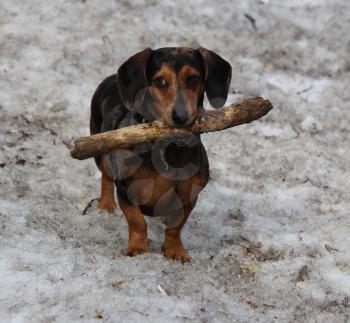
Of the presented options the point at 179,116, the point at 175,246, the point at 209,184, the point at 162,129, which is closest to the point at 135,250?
the point at 175,246

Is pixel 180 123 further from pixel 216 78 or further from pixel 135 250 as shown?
pixel 135 250

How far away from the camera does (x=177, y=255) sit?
14.1 ft

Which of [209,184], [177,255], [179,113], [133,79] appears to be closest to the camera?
[179,113]

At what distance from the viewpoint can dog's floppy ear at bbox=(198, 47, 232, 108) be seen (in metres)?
4.11

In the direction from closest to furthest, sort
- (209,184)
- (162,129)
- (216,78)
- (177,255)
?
(162,129) → (216,78) → (177,255) → (209,184)

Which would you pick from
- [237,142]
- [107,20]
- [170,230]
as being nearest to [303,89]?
[237,142]

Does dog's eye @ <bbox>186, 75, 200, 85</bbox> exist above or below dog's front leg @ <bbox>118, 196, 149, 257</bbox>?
above

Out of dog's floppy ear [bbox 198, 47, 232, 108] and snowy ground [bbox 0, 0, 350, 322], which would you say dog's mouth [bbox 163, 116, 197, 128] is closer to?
dog's floppy ear [bbox 198, 47, 232, 108]

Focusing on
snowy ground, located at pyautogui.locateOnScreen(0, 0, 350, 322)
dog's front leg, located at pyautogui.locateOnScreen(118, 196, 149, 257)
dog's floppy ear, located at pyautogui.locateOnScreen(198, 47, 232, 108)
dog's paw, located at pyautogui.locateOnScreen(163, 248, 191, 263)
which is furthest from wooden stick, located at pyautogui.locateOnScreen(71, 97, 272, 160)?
dog's paw, located at pyautogui.locateOnScreen(163, 248, 191, 263)

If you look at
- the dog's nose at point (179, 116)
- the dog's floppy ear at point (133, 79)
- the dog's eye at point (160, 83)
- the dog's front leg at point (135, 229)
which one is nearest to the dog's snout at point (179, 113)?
the dog's nose at point (179, 116)

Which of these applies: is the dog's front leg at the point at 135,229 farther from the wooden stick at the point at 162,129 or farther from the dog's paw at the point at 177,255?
the wooden stick at the point at 162,129

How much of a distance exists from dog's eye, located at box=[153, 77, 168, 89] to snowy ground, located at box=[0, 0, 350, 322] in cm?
112

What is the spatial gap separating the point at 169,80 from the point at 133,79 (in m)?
0.29

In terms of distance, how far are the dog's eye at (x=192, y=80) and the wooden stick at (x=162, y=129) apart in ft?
0.72
